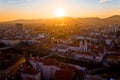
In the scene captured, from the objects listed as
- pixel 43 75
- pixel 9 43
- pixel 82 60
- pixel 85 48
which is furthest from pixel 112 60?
pixel 9 43

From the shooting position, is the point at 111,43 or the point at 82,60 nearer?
the point at 82,60

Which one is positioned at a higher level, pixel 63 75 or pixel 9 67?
pixel 63 75

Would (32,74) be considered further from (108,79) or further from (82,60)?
(82,60)

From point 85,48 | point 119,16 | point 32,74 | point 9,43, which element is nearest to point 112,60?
point 85,48

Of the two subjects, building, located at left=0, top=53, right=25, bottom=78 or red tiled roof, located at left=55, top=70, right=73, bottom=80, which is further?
building, located at left=0, top=53, right=25, bottom=78

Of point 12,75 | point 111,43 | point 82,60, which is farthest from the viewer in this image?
point 111,43

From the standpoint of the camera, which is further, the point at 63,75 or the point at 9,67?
the point at 9,67

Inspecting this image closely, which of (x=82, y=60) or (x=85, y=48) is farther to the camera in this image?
(x=85, y=48)

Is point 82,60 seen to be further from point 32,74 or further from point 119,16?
point 119,16

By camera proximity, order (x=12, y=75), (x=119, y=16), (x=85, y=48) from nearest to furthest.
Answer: (x=12, y=75), (x=85, y=48), (x=119, y=16)

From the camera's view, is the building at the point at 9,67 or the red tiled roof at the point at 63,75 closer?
the red tiled roof at the point at 63,75
